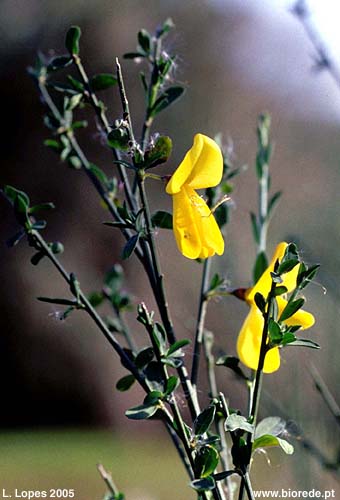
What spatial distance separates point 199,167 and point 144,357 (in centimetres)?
11

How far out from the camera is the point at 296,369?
682 millimetres

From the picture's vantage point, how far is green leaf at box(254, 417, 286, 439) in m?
0.45

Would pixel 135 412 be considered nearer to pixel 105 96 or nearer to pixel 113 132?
pixel 113 132

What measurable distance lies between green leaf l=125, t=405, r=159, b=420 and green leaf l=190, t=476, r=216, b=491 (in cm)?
5

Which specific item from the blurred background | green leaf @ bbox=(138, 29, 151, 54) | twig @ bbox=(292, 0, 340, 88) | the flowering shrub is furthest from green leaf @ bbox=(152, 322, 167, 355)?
the blurred background

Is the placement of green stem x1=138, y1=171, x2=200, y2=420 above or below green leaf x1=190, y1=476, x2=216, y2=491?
above

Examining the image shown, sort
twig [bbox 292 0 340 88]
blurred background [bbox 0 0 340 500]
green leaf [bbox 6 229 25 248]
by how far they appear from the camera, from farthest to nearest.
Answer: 1. blurred background [bbox 0 0 340 500]
2. twig [bbox 292 0 340 88]
3. green leaf [bbox 6 229 25 248]

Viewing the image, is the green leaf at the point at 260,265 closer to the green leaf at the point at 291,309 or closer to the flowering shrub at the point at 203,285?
the flowering shrub at the point at 203,285

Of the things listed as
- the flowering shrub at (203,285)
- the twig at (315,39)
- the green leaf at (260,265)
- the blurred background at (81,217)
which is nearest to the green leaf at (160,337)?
the flowering shrub at (203,285)

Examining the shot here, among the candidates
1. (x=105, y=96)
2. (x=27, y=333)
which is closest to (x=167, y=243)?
(x=105, y=96)

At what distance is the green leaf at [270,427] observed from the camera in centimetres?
45

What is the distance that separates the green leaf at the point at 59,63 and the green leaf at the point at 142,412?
226 mm

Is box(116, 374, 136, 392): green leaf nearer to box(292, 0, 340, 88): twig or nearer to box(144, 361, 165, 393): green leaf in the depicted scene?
box(144, 361, 165, 393): green leaf

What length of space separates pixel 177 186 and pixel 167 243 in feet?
11.0
